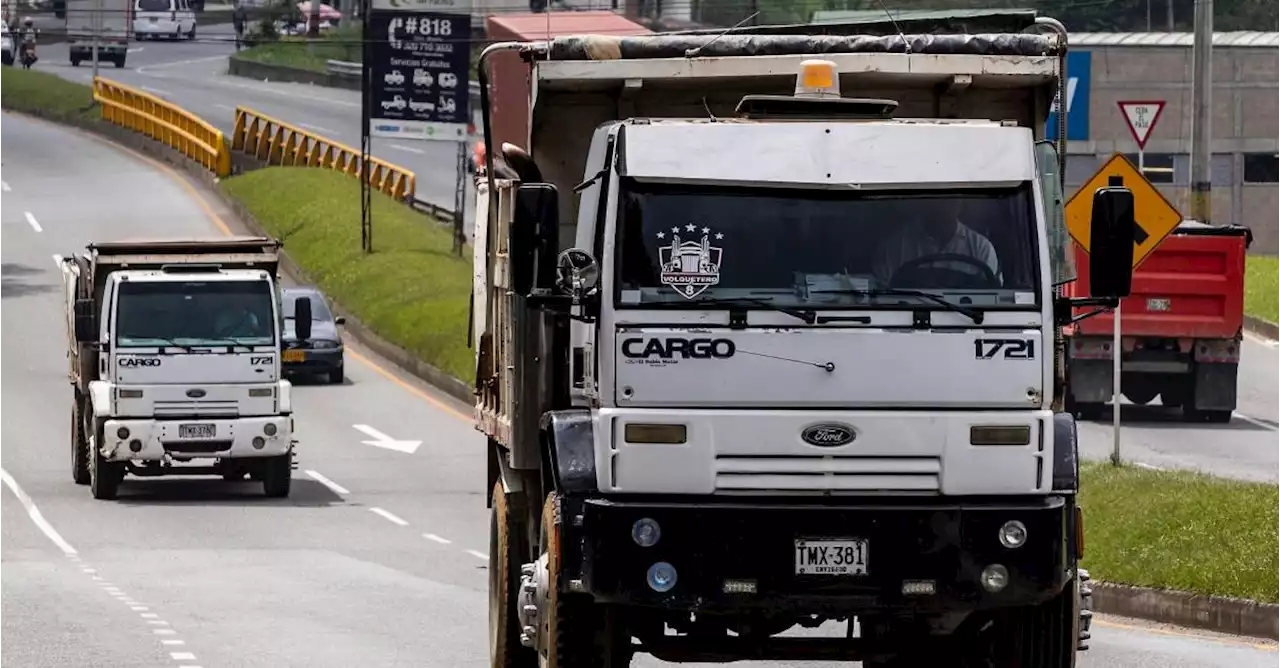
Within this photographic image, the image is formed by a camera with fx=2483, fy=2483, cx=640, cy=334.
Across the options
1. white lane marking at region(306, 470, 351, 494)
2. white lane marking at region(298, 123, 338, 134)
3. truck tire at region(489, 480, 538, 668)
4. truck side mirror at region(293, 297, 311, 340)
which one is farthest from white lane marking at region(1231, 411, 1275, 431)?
white lane marking at region(298, 123, 338, 134)

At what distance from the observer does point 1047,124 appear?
12.1 meters

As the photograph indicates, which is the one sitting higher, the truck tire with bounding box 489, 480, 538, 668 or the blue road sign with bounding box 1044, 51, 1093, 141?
the blue road sign with bounding box 1044, 51, 1093, 141

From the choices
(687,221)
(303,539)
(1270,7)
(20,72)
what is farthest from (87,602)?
(20,72)

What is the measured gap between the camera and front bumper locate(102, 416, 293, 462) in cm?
2555

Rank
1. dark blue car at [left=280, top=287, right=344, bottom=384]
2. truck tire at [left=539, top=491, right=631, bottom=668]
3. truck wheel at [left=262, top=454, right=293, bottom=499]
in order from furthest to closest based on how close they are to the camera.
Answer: dark blue car at [left=280, top=287, right=344, bottom=384]
truck wheel at [left=262, top=454, right=293, bottom=499]
truck tire at [left=539, top=491, right=631, bottom=668]

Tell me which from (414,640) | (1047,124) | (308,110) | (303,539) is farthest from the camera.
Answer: (308,110)

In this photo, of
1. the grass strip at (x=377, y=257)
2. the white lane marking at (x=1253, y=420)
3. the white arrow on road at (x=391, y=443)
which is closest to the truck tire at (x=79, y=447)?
the white arrow on road at (x=391, y=443)

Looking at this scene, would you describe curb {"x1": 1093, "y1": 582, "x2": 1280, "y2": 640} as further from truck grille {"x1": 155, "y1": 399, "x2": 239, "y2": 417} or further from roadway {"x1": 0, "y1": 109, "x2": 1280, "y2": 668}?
truck grille {"x1": 155, "y1": 399, "x2": 239, "y2": 417}

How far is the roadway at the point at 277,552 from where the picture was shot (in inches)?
568

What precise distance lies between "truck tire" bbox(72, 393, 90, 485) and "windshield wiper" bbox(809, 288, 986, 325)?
719 inches

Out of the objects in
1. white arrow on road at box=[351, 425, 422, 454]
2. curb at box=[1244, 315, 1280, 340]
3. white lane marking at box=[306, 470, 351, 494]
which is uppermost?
curb at box=[1244, 315, 1280, 340]

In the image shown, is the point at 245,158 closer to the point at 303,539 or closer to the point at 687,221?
the point at 303,539

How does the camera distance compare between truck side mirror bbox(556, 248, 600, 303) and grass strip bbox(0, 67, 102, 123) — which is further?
grass strip bbox(0, 67, 102, 123)

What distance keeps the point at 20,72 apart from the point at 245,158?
2673cm
